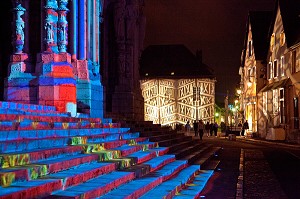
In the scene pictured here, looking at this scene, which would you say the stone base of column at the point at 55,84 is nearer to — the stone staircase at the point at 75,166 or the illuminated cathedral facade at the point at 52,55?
the illuminated cathedral facade at the point at 52,55

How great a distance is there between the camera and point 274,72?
40.4m

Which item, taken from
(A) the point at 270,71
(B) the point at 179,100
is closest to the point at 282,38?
(A) the point at 270,71

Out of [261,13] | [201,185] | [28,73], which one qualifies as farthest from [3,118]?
[261,13]

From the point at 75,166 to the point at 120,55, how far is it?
18.3 metres

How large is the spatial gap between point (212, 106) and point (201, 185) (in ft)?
197

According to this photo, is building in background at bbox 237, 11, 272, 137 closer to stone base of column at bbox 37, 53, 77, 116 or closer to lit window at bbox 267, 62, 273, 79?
lit window at bbox 267, 62, 273, 79

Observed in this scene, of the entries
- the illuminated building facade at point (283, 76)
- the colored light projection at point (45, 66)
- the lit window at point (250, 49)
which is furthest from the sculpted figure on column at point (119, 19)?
the lit window at point (250, 49)

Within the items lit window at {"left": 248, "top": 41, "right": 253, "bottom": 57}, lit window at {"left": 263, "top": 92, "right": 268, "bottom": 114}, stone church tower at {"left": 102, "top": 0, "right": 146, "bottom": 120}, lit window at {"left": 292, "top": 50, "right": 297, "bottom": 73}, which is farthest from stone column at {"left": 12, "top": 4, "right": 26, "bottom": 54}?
lit window at {"left": 248, "top": 41, "right": 253, "bottom": 57}

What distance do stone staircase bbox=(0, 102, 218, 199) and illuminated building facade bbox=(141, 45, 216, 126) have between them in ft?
190

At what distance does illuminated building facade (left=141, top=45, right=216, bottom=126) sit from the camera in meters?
70.1

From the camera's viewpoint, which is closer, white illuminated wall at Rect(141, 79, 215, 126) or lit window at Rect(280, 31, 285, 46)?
lit window at Rect(280, 31, 285, 46)

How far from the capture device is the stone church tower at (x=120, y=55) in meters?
24.8

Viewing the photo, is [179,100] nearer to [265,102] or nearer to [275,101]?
[265,102]

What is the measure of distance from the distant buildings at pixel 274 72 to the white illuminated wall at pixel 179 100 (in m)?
18.7
